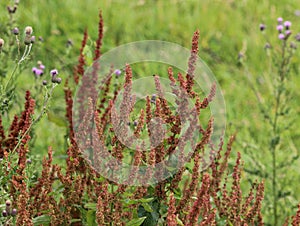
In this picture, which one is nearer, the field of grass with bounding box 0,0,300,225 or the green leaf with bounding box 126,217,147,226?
the green leaf with bounding box 126,217,147,226

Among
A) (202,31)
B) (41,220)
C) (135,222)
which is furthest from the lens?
(202,31)

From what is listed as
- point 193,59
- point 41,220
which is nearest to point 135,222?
point 41,220

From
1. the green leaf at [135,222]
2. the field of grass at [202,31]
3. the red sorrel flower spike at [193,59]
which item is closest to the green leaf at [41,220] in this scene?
the green leaf at [135,222]

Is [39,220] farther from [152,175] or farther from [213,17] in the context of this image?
[213,17]

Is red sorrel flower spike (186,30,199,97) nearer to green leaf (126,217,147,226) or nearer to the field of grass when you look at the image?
green leaf (126,217,147,226)

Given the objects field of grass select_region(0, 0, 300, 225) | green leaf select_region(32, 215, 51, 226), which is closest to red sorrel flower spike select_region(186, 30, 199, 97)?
green leaf select_region(32, 215, 51, 226)

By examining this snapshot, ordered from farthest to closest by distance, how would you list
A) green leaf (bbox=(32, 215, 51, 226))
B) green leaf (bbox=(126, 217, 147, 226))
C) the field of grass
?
1. the field of grass
2. green leaf (bbox=(32, 215, 51, 226))
3. green leaf (bbox=(126, 217, 147, 226))

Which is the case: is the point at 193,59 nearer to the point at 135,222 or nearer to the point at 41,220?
the point at 135,222

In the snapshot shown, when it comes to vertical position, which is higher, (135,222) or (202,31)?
(202,31)

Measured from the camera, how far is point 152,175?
199 cm

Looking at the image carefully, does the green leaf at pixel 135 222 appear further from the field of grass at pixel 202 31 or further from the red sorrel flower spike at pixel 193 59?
the field of grass at pixel 202 31

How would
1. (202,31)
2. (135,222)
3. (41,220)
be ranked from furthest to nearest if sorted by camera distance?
(202,31), (41,220), (135,222)

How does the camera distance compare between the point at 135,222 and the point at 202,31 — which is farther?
the point at 202,31

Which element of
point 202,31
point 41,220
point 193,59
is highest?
point 202,31
